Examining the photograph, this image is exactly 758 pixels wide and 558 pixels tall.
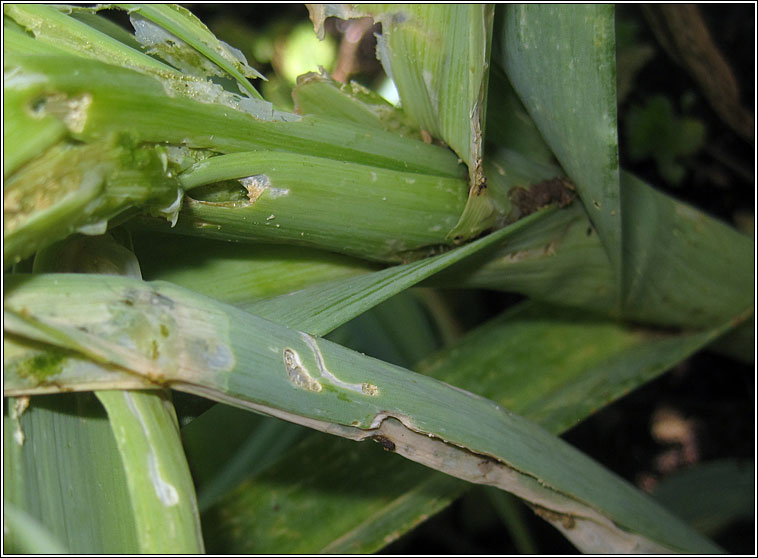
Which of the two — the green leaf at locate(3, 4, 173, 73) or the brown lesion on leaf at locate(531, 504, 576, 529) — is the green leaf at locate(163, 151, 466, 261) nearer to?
the green leaf at locate(3, 4, 173, 73)

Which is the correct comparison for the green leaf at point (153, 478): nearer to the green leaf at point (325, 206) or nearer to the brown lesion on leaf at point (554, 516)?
the green leaf at point (325, 206)

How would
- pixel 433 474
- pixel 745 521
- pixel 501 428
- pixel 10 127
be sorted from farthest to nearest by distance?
pixel 745 521
pixel 433 474
pixel 501 428
pixel 10 127

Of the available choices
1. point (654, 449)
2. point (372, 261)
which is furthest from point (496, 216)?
point (654, 449)

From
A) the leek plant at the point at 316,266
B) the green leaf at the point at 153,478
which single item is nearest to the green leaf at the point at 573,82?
the leek plant at the point at 316,266

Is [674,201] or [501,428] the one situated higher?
[674,201]

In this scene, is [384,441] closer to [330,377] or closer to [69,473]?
[330,377]

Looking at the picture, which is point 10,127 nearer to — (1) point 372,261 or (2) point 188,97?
(2) point 188,97

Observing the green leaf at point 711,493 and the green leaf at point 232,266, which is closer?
the green leaf at point 232,266

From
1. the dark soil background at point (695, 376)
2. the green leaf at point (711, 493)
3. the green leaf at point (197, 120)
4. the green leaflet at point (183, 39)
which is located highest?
the green leaflet at point (183, 39)
